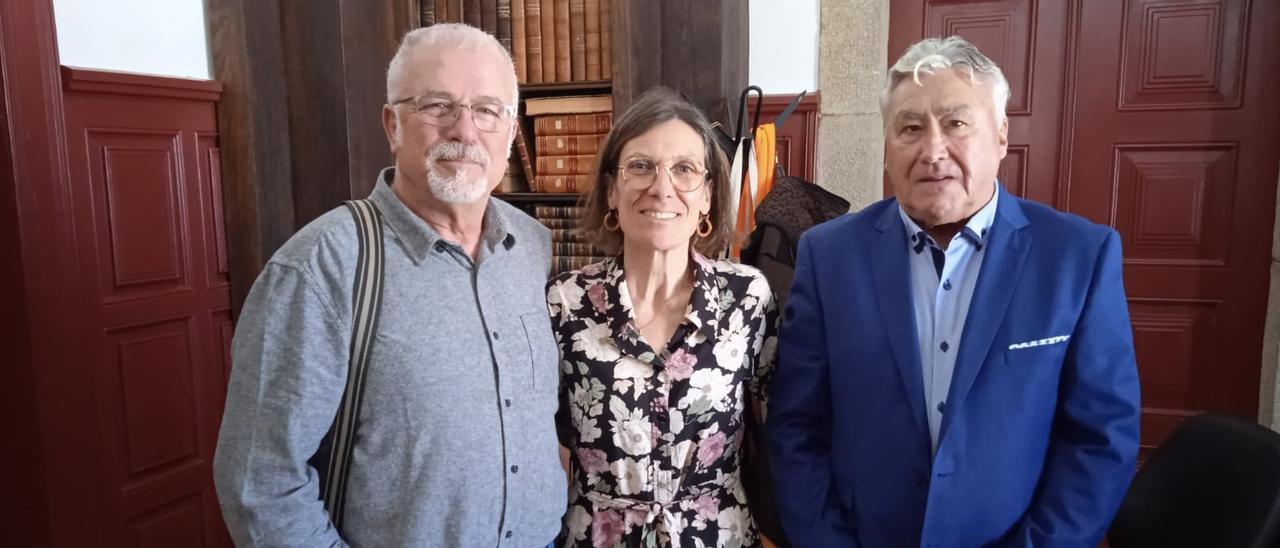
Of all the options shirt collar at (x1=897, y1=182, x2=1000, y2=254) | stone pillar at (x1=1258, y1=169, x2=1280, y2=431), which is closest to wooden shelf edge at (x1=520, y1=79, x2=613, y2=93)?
shirt collar at (x1=897, y1=182, x2=1000, y2=254)

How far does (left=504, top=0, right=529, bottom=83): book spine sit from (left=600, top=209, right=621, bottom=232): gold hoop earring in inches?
65.6

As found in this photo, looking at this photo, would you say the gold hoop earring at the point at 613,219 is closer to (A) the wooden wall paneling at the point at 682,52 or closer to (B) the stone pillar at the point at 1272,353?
(A) the wooden wall paneling at the point at 682,52

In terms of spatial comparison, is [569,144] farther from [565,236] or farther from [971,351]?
[971,351]

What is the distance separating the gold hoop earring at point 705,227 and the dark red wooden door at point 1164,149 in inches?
73.9

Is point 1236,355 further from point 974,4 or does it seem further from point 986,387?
point 986,387

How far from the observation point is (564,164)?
3180 mm

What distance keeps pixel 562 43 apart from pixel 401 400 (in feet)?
7.31

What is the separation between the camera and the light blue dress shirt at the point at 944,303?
1.30 metres

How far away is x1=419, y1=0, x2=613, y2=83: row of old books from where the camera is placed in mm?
3076

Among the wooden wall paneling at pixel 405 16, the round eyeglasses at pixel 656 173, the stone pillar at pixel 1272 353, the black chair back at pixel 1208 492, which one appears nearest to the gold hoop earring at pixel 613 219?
the round eyeglasses at pixel 656 173

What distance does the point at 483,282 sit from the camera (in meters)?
1.34

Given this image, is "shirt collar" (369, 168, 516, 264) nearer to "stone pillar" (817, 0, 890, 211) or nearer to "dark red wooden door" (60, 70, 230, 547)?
"dark red wooden door" (60, 70, 230, 547)

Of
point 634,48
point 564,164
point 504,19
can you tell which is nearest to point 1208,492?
point 634,48

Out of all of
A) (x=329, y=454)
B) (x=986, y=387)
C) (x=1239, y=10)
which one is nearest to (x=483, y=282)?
(x=329, y=454)
